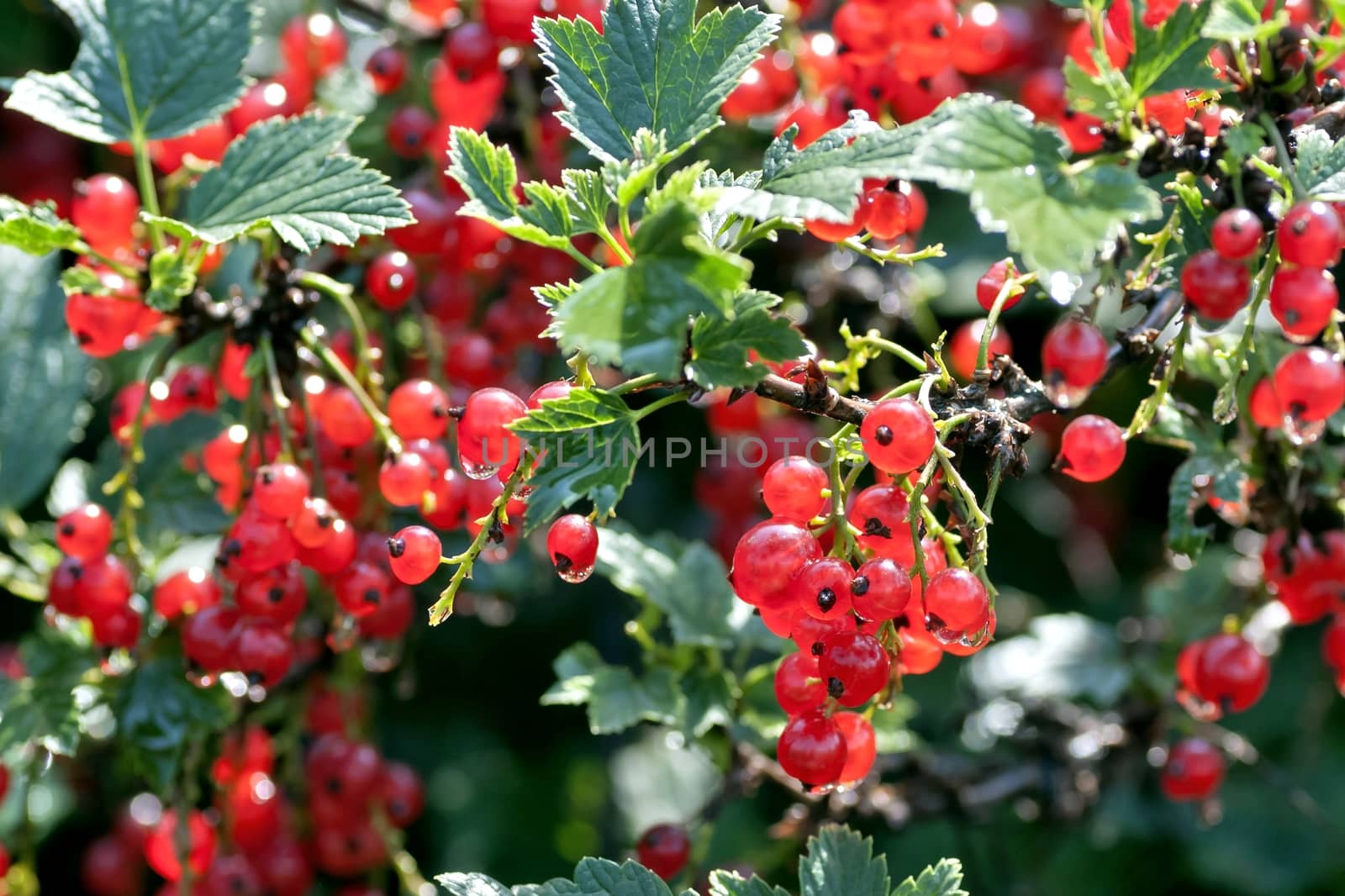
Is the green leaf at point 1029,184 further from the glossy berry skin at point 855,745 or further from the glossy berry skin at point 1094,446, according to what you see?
the glossy berry skin at point 855,745

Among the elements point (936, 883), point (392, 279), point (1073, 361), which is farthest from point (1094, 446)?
point (392, 279)

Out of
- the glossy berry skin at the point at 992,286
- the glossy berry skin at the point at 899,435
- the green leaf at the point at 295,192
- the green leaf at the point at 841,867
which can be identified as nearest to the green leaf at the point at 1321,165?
the glossy berry skin at the point at 992,286

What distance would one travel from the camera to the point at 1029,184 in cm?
97

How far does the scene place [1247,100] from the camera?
1120mm

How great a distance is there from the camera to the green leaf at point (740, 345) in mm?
1011

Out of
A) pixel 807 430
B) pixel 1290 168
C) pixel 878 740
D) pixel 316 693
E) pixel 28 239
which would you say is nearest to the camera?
pixel 1290 168

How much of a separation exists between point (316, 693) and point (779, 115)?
3.72 ft

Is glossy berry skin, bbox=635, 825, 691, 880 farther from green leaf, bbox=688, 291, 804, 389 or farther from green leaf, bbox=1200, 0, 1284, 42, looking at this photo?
green leaf, bbox=1200, 0, 1284, 42

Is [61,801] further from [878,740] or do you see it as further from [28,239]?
[878,740]

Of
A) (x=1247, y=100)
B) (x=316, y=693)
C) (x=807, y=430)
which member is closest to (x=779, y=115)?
(x=807, y=430)

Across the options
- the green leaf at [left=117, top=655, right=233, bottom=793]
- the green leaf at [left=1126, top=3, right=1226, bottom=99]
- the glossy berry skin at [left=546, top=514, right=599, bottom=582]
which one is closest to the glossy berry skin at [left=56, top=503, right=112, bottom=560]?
the green leaf at [left=117, top=655, right=233, bottom=793]

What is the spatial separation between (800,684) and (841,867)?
21 cm

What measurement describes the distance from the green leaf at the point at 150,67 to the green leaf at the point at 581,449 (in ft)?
2.32

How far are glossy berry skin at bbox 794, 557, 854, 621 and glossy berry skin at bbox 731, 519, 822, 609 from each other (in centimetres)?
2
